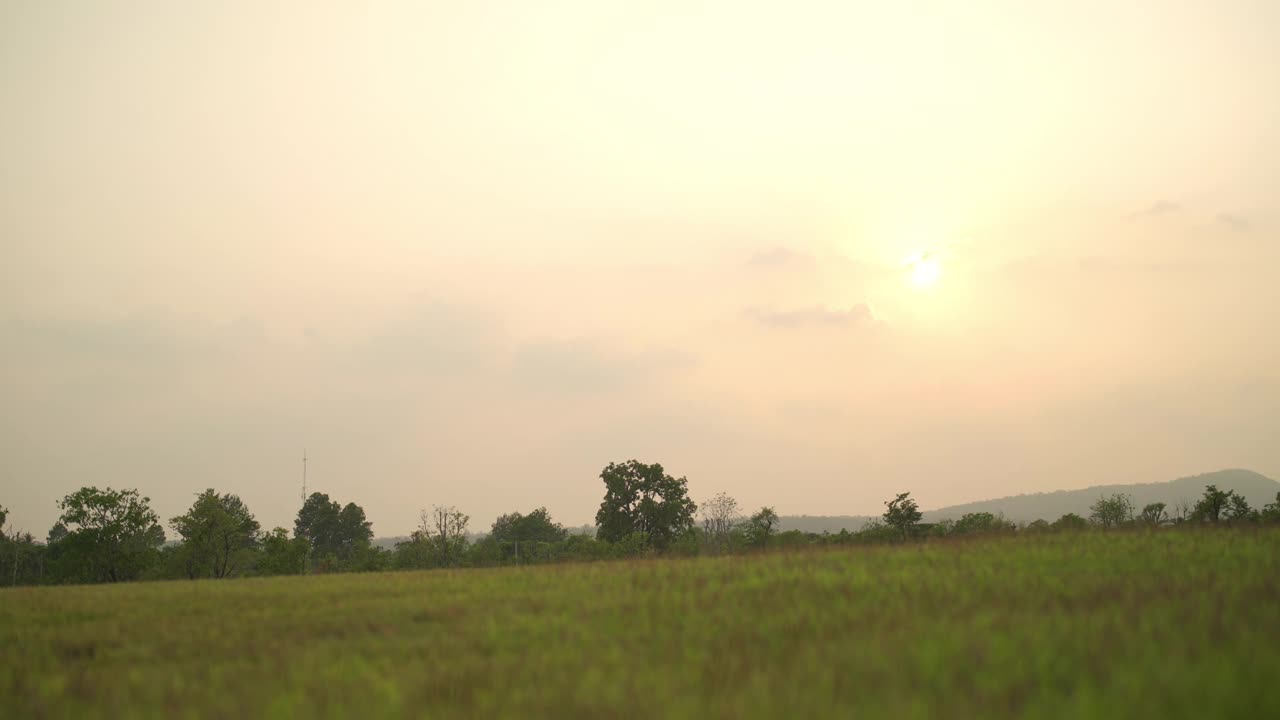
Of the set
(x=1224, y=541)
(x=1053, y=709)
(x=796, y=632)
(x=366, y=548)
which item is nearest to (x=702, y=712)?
(x=1053, y=709)

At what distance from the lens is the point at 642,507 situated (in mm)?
90312

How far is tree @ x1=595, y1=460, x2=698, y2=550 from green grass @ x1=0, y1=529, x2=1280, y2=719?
230ft

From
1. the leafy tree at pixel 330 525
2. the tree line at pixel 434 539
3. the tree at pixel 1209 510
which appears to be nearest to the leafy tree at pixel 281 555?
the tree line at pixel 434 539

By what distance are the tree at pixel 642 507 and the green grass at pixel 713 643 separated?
230 ft

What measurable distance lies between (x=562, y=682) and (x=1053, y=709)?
6126 millimetres

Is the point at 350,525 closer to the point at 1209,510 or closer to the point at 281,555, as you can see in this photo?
the point at 281,555

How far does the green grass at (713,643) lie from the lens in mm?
9211

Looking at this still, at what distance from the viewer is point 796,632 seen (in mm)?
13141

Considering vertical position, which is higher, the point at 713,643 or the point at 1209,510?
the point at 1209,510

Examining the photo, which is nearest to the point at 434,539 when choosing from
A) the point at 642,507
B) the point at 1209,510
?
the point at 642,507

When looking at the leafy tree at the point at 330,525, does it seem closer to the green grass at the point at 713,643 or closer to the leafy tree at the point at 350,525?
the leafy tree at the point at 350,525

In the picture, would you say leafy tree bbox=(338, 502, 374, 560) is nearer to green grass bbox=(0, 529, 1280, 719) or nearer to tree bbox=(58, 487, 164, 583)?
tree bbox=(58, 487, 164, 583)

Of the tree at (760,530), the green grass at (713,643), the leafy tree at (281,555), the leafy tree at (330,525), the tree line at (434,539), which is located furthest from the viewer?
the leafy tree at (330,525)

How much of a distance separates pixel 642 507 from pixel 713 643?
78.9 meters
